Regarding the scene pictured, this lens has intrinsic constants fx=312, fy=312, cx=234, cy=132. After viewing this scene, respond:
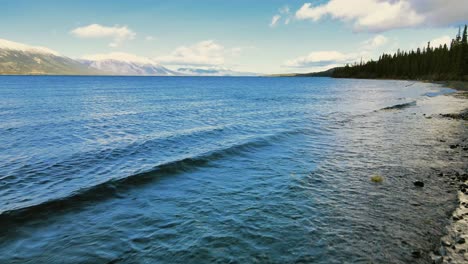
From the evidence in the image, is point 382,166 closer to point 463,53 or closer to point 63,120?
point 63,120

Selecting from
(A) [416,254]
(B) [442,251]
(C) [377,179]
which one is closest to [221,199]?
(A) [416,254]

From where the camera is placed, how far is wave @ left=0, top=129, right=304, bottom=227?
13254 mm

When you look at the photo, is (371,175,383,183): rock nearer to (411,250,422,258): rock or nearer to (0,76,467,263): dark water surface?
(0,76,467,263): dark water surface

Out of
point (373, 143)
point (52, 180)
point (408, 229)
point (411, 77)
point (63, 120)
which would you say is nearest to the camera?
point (408, 229)

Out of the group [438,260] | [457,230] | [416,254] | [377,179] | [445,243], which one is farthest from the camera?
[377,179]

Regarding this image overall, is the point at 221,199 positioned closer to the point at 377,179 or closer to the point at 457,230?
the point at 377,179

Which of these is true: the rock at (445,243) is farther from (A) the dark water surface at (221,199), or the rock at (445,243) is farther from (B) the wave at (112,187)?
(B) the wave at (112,187)

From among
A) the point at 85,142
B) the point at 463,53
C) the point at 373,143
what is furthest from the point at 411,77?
the point at 85,142

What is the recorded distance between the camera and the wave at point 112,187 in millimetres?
13254

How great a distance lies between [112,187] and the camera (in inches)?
648

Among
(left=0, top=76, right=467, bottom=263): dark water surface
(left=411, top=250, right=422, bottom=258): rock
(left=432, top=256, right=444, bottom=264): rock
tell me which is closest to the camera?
(left=432, top=256, right=444, bottom=264): rock

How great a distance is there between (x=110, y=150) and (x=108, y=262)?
16652 mm

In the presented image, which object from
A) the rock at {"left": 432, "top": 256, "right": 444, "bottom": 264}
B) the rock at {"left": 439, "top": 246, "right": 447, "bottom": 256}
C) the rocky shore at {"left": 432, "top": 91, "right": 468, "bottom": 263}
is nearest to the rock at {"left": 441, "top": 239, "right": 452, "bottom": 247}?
the rocky shore at {"left": 432, "top": 91, "right": 468, "bottom": 263}

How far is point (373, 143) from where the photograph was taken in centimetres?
2708
